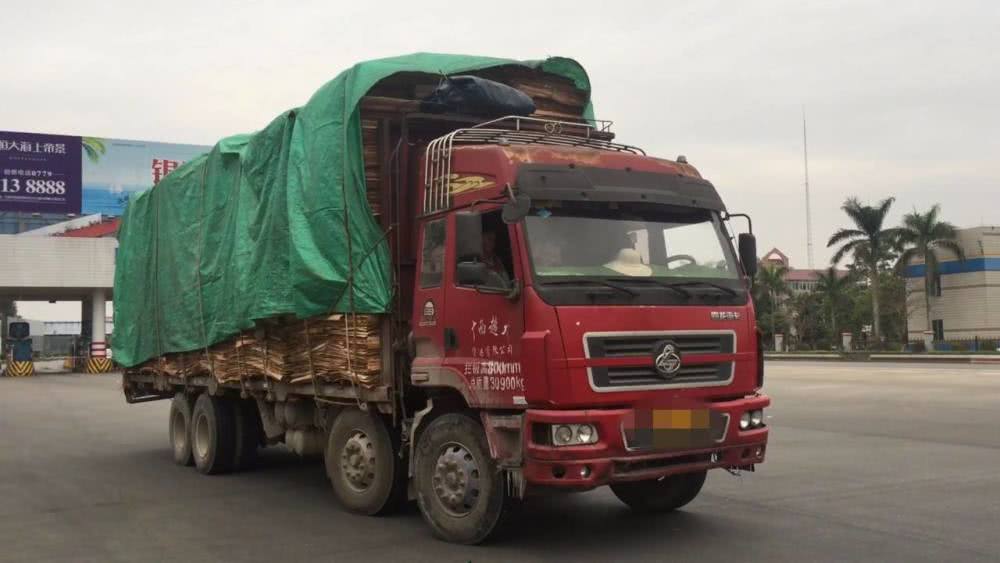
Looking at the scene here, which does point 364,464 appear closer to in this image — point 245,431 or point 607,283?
point 607,283

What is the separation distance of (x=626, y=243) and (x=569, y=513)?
258 centimetres

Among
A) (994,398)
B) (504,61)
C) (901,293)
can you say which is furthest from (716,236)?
(901,293)

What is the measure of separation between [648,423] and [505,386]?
0.96m

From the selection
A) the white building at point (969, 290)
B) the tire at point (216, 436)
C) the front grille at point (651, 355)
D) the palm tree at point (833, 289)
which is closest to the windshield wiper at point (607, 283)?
the front grille at point (651, 355)

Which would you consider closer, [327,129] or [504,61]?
[327,129]

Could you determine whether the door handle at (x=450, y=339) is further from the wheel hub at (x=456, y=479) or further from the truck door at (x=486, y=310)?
the wheel hub at (x=456, y=479)

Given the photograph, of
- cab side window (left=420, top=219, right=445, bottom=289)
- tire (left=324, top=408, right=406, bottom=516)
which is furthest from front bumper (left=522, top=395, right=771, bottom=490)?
tire (left=324, top=408, right=406, bottom=516)

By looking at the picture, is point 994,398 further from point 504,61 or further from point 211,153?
point 211,153

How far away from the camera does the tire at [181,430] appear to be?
11.1 metres

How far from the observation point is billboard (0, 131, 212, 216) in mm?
44969

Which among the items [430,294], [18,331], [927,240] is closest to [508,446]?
[430,294]

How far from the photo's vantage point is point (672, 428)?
19.9 feet

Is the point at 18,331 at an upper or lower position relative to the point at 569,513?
upper

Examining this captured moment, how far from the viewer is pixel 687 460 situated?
6246 mm
